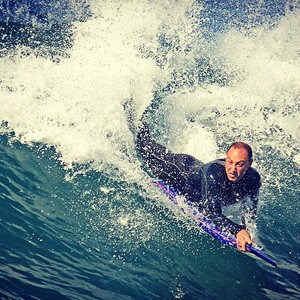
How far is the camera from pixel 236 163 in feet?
17.1

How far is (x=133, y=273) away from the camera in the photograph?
4.80 m

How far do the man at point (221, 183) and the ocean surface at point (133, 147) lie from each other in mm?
622

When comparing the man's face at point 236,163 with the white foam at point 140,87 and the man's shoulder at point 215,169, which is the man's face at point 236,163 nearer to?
the man's shoulder at point 215,169

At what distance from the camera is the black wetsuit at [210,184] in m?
5.36

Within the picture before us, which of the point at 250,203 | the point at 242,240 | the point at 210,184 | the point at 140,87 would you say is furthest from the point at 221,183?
the point at 140,87

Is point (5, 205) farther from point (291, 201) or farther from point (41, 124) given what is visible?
point (291, 201)

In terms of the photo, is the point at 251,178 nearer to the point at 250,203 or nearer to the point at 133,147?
the point at 250,203

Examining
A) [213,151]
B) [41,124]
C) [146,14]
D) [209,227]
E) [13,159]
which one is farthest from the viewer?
[146,14]

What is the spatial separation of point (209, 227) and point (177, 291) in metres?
1.35

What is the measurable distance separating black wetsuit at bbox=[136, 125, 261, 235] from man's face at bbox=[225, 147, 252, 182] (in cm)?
13

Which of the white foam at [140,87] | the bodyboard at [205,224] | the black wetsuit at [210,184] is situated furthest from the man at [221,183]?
the white foam at [140,87]

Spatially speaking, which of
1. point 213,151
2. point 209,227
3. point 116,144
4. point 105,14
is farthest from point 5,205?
point 105,14

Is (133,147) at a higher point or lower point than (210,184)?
higher

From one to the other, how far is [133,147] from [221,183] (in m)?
2.59
